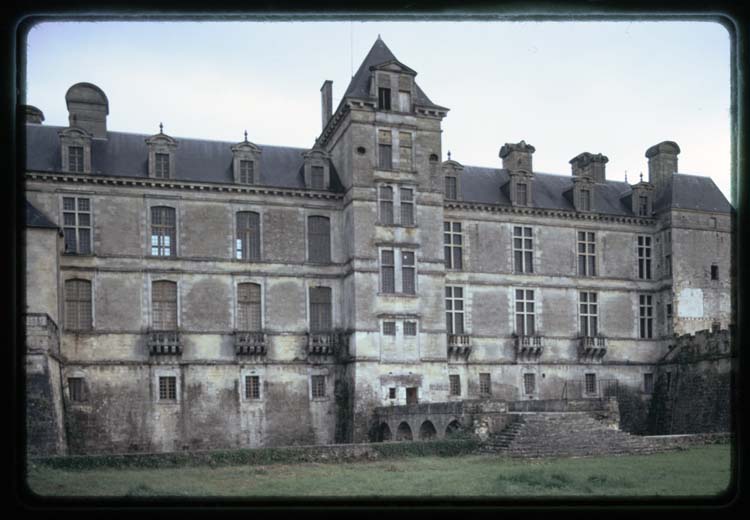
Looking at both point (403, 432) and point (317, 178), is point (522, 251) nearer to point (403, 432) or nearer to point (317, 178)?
point (317, 178)

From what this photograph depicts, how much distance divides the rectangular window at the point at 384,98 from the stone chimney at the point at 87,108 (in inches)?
467

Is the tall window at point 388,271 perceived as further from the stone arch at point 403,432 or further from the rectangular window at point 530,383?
the rectangular window at point 530,383

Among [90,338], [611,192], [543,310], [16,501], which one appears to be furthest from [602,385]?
[16,501]

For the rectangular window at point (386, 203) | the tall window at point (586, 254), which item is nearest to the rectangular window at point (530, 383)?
the tall window at point (586, 254)

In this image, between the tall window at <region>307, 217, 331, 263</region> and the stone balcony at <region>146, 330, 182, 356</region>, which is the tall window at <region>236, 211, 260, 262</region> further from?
the stone balcony at <region>146, 330, 182, 356</region>

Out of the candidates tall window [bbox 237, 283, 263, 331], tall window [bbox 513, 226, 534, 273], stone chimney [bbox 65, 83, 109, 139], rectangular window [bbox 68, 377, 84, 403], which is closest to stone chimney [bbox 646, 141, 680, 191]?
tall window [bbox 513, 226, 534, 273]

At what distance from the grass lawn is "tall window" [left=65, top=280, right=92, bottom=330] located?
1003 cm

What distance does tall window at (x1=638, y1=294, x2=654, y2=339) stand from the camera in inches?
1518

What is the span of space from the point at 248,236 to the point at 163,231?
3.48 metres

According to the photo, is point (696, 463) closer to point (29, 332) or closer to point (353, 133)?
point (353, 133)

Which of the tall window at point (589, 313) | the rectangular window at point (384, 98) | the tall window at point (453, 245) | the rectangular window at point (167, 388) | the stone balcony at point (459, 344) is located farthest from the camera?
the tall window at point (589, 313)

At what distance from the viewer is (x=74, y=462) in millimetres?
21203

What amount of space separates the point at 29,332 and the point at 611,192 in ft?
95.7

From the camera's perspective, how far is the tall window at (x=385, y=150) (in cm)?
3303
